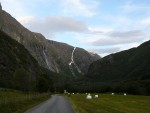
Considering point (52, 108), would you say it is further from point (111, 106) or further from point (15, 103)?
point (111, 106)

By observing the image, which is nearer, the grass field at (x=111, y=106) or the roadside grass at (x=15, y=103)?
the roadside grass at (x=15, y=103)

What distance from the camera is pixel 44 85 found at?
185125 mm

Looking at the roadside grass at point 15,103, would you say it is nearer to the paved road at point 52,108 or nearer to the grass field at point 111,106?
the paved road at point 52,108

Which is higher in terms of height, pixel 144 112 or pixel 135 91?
pixel 135 91

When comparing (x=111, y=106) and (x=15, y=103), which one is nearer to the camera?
(x=15, y=103)

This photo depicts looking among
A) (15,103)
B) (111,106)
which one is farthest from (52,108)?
(111,106)

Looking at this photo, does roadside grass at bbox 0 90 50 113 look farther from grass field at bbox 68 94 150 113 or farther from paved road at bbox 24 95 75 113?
grass field at bbox 68 94 150 113

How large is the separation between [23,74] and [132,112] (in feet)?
443

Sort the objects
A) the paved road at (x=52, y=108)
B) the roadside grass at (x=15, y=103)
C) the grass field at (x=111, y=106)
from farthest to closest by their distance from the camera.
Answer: the grass field at (x=111, y=106) → the paved road at (x=52, y=108) → the roadside grass at (x=15, y=103)

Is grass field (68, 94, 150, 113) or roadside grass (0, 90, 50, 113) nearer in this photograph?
roadside grass (0, 90, 50, 113)

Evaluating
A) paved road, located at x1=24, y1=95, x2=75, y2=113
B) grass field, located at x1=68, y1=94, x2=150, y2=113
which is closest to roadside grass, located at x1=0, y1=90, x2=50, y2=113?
paved road, located at x1=24, y1=95, x2=75, y2=113

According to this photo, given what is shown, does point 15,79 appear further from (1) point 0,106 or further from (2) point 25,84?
(1) point 0,106

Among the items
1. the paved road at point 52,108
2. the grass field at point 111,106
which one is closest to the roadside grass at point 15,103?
the paved road at point 52,108

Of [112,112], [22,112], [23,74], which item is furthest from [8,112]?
[23,74]
